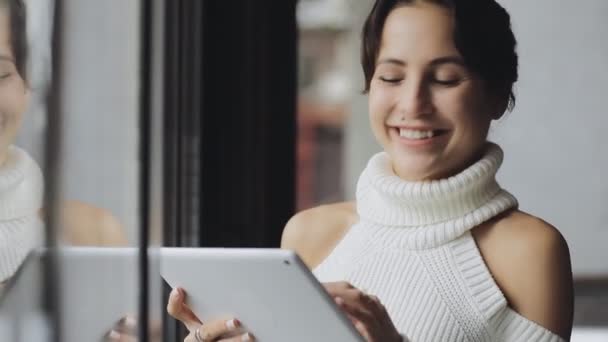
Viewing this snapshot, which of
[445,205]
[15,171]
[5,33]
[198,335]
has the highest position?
[5,33]

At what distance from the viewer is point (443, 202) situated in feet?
4.02

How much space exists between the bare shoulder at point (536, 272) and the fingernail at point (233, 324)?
1.19 ft

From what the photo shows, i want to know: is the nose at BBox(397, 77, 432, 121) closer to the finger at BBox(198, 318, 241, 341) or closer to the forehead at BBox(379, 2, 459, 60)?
the forehead at BBox(379, 2, 459, 60)

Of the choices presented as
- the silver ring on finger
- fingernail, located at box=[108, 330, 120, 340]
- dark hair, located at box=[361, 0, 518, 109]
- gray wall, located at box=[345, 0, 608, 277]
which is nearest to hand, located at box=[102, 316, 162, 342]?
fingernail, located at box=[108, 330, 120, 340]

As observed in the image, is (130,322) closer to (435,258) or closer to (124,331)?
(124,331)

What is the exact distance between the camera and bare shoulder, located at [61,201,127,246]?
683mm

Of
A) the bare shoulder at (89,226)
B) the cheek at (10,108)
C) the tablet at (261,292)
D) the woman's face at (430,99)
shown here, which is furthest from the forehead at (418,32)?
the cheek at (10,108)

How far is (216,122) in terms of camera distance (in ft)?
5.77

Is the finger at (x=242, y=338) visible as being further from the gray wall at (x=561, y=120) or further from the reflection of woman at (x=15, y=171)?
the gray wall at (x=561, y=120)

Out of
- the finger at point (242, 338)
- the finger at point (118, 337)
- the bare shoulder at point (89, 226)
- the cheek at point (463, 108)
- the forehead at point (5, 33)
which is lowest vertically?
the finger at point (242, 338)

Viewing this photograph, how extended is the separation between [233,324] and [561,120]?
0.78 metres

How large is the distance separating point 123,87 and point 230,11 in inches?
38.1

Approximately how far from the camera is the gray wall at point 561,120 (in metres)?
1.53

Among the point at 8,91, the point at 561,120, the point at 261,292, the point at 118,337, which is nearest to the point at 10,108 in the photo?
the point at 8,91
